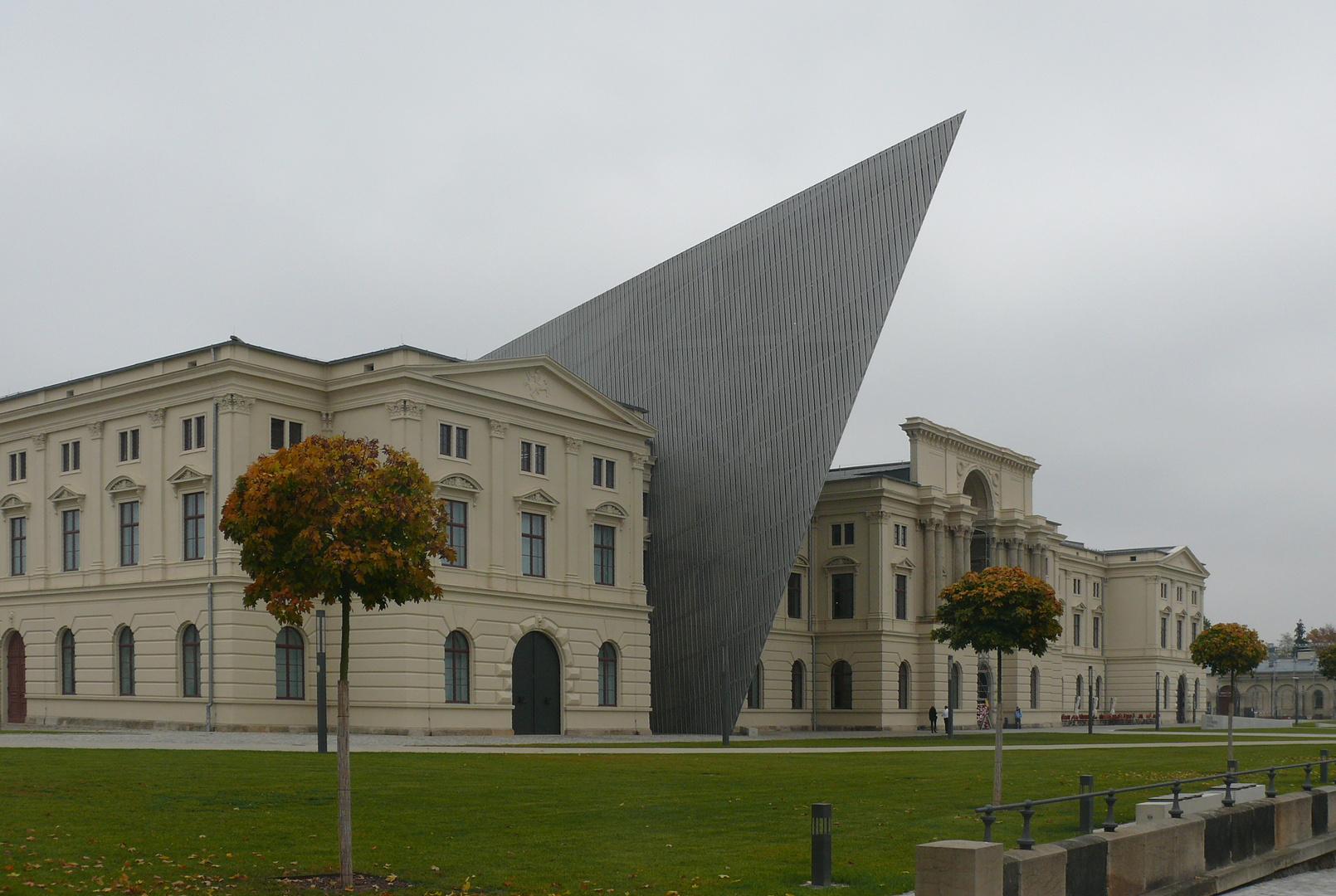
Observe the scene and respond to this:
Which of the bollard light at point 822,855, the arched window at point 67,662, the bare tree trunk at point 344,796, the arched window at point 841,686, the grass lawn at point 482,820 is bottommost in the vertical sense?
the arched window at point 841,686

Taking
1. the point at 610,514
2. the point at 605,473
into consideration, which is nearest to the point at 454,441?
the point at 605,473

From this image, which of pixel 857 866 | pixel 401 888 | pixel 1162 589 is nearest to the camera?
pixel 401 888

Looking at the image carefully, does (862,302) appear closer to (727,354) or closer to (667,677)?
(727,354)

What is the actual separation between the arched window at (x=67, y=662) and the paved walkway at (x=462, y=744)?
1.87 metres

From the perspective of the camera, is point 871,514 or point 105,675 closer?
point 105,675

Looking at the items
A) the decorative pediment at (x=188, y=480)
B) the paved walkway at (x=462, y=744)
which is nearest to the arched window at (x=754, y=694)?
the paved walkway at (x=462, y=744)

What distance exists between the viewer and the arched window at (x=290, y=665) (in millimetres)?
47844

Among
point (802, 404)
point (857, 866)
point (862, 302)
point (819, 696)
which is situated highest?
point (862, 302)

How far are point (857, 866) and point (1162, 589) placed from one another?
4142 inches

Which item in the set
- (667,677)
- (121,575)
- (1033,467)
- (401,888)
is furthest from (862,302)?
(401,888)

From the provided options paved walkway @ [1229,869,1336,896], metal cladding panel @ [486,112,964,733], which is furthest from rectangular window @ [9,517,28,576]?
paved walkway @ [1229,869,1336,896]

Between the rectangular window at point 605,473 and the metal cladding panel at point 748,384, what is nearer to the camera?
the rectangular window at point 605,473

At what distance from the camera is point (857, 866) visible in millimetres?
16484

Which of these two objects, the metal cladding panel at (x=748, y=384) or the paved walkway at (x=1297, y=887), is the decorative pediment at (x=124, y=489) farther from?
the paved walkway at (x=1297, y=887)
